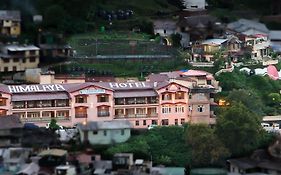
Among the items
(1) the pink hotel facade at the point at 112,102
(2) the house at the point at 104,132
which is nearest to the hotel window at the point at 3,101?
(1) the pink hotel facade at the point at 112,102

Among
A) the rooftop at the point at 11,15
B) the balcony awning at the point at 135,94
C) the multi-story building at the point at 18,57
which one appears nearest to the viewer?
the rooftop at the point at 11,15

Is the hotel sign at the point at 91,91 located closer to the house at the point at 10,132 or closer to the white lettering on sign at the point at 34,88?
the white lettering on sign at the point at 34,88

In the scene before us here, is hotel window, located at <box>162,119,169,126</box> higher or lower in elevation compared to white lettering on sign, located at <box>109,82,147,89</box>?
lower

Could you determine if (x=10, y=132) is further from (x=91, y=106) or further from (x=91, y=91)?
(x=91, y=91)

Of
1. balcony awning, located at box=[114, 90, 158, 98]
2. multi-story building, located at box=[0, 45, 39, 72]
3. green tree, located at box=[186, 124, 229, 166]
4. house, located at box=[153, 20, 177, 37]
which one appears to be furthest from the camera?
house, located at box=[153, 20, 177, 37]

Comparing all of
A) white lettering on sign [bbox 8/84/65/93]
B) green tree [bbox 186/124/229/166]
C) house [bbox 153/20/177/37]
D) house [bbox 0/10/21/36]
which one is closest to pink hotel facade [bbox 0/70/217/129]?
white lettering on sign [bbox 8/84/65/93]

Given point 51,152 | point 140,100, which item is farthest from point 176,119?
point 51,152

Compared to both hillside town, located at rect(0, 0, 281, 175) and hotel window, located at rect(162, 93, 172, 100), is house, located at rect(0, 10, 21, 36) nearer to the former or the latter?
hillside town, located at rect(0, 0, 281, 175)

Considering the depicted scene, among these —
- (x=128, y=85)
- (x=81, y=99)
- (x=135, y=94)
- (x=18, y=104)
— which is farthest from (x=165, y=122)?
(x=18, y=104)
